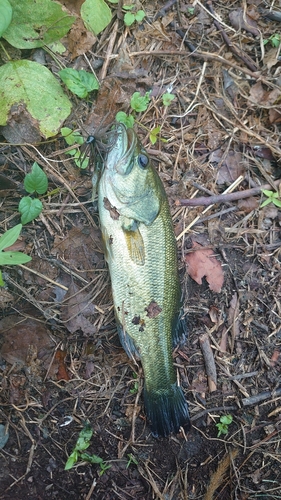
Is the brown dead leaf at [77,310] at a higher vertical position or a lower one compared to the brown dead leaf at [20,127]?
lower

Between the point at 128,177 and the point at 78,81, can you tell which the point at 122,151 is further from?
the point at 78,81

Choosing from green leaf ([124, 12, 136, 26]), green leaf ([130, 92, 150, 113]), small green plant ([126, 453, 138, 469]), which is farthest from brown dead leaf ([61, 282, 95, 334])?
green leaf ([124, 12, 136, 26])

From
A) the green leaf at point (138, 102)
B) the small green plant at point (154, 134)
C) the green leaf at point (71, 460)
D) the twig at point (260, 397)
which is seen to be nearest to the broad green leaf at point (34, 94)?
the green leaf at point (138, 102)

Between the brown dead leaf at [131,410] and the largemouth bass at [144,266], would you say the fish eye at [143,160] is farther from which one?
the brown dead leaf at [131,410]

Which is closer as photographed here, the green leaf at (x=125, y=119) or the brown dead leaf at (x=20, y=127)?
the brown dead leaf at (x=20, y=127)

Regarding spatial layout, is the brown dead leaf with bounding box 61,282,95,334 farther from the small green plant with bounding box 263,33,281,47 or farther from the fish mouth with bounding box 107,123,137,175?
the small green plant with bounding box 263,33,281,47

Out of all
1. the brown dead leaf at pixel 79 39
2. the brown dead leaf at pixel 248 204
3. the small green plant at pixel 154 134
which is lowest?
the brown dead leaf at pixel 248 204

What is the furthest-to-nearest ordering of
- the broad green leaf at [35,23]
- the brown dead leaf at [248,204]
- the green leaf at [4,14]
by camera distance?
the brown dead leaf at [248,204], the broad green leaf at [35,23], the green leaf at [4,14]

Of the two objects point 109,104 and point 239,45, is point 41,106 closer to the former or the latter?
point 109,104
